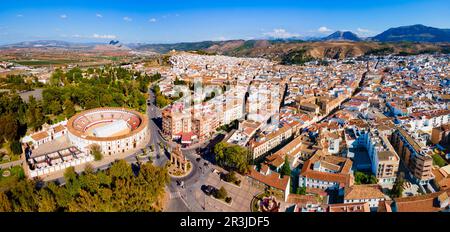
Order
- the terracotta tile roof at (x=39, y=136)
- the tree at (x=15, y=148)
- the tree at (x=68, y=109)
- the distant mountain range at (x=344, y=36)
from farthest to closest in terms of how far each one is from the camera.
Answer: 1. the distant mountain range at (x=344, y=36)
2. the tree at (x=68, y=109)
3. the terracotta tile roof at (x=39, y=136)
4. the tree at (x=15, y=148)

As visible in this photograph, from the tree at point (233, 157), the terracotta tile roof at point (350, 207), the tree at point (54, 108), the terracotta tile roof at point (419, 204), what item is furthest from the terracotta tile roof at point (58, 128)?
the terracotta tile roof at point (419, 204)

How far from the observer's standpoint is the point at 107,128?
806 inches

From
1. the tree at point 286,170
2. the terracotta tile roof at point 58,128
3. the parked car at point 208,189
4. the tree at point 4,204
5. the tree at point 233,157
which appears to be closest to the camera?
the tree at point 4,204

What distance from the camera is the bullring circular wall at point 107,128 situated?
60.7 ft

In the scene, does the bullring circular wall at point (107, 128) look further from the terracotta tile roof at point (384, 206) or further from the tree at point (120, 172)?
the terracotta tile roof at point (384, 206)

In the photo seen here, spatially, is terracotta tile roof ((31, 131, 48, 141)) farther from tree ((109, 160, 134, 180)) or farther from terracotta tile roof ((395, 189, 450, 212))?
terracotta tile roof ((395, 189, 450, 212))

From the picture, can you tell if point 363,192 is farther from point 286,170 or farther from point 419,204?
point 286,170

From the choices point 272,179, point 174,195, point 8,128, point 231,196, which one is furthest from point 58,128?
point 272,179

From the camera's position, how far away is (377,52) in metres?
66.1

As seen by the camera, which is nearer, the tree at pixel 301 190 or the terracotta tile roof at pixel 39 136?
the tree at pixel 301 190

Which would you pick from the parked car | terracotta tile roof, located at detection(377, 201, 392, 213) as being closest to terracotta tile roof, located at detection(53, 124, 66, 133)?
the parked car

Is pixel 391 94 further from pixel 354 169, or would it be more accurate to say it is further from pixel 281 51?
pixel 281 51

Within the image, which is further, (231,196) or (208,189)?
(208,189)

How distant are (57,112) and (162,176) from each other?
670 inches
